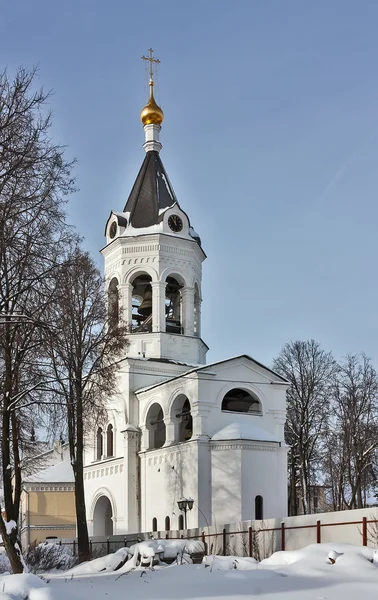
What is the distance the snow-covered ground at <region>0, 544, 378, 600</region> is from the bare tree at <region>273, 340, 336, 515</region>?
78.2 ft

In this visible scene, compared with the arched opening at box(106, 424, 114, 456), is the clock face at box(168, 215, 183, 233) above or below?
above

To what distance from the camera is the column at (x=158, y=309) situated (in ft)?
111

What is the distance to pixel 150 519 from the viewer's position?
31.9 meters

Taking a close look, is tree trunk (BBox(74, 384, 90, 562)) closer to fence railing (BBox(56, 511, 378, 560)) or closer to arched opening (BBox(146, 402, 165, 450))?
fence railing (BBox(56, 511, 378, 560))

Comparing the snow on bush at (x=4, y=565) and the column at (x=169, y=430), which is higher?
the column at (x=169, y=430)

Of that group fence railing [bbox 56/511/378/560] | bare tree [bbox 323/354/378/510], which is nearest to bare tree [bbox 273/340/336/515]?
bare tree [bbox 323/354/378/510]

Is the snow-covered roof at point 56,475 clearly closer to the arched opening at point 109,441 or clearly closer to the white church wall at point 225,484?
the arched opening at point 109,441

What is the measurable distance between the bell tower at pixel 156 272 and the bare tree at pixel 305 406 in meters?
6.16

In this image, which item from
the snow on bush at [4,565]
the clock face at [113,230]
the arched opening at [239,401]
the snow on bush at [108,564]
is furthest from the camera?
the clock face at [113,230]

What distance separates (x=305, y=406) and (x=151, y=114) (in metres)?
15.3

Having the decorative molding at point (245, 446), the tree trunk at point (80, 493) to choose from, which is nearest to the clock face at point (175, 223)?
the decorative molding at point (245, 446)

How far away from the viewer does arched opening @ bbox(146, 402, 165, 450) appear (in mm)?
33656

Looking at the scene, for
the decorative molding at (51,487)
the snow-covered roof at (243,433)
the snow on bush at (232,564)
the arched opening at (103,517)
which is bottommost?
the arched opening at (103,517)

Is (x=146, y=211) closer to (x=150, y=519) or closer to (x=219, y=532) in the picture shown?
(x=150, y=519)
